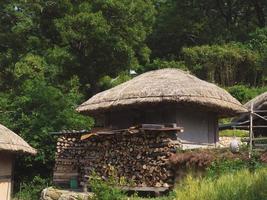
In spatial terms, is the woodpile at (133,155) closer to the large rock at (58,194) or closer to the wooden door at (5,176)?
the large rock at (58,194)

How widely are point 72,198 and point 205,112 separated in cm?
513

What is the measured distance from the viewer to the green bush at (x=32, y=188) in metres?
20.1

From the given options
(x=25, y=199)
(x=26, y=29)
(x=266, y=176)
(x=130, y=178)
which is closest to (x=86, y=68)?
(x=26, y=29)

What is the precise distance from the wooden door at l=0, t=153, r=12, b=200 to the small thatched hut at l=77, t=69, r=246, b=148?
286 cm

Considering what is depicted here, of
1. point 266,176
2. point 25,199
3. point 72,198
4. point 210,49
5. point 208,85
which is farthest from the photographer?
point 210,49

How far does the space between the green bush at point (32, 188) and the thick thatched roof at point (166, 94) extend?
329cm

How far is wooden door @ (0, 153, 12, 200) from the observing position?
18.5 meters

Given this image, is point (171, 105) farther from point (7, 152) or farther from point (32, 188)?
point (32, 188)

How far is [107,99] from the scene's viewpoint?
1861cm

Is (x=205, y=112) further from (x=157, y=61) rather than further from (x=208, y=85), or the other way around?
(x=157, y=61)

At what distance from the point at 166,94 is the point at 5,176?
19.2ft

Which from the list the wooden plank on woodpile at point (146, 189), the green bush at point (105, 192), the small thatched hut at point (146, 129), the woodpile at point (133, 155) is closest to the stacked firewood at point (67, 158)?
the small thatched hut at point (146, 129)

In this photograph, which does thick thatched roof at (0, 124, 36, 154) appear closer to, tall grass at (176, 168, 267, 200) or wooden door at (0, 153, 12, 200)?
wooden door at (0, 153, 12, 200)

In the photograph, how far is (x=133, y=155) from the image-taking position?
16906mm
